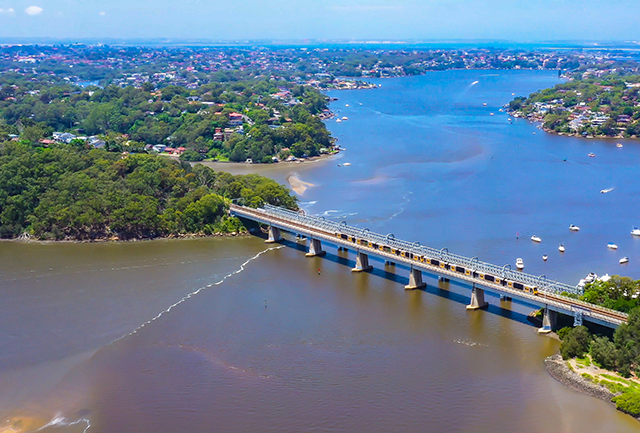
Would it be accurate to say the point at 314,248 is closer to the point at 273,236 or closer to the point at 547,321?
the point at 273,236

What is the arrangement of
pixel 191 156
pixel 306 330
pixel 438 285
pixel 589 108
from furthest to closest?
pixel 589 108 → pixel 191 156 → pixel 438 285 → pixel 306 330

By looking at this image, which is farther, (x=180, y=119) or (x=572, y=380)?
(x=180, y=119)

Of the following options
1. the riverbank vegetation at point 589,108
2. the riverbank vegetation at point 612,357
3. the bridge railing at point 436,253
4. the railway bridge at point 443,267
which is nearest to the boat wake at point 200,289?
the railway bridge at point 443,267

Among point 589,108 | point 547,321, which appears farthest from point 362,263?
point 589,108

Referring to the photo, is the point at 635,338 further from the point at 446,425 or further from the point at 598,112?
the point at 598,112

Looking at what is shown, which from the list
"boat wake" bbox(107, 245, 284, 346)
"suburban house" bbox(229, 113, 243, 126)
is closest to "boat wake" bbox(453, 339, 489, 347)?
"boat wake" bbox(107, 245, 284, 346)

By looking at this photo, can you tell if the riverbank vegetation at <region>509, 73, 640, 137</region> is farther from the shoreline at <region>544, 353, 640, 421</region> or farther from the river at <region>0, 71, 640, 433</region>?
the shoreline at <region>544, 353, 640, 421</region>

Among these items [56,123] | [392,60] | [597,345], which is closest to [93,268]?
[597,345]
